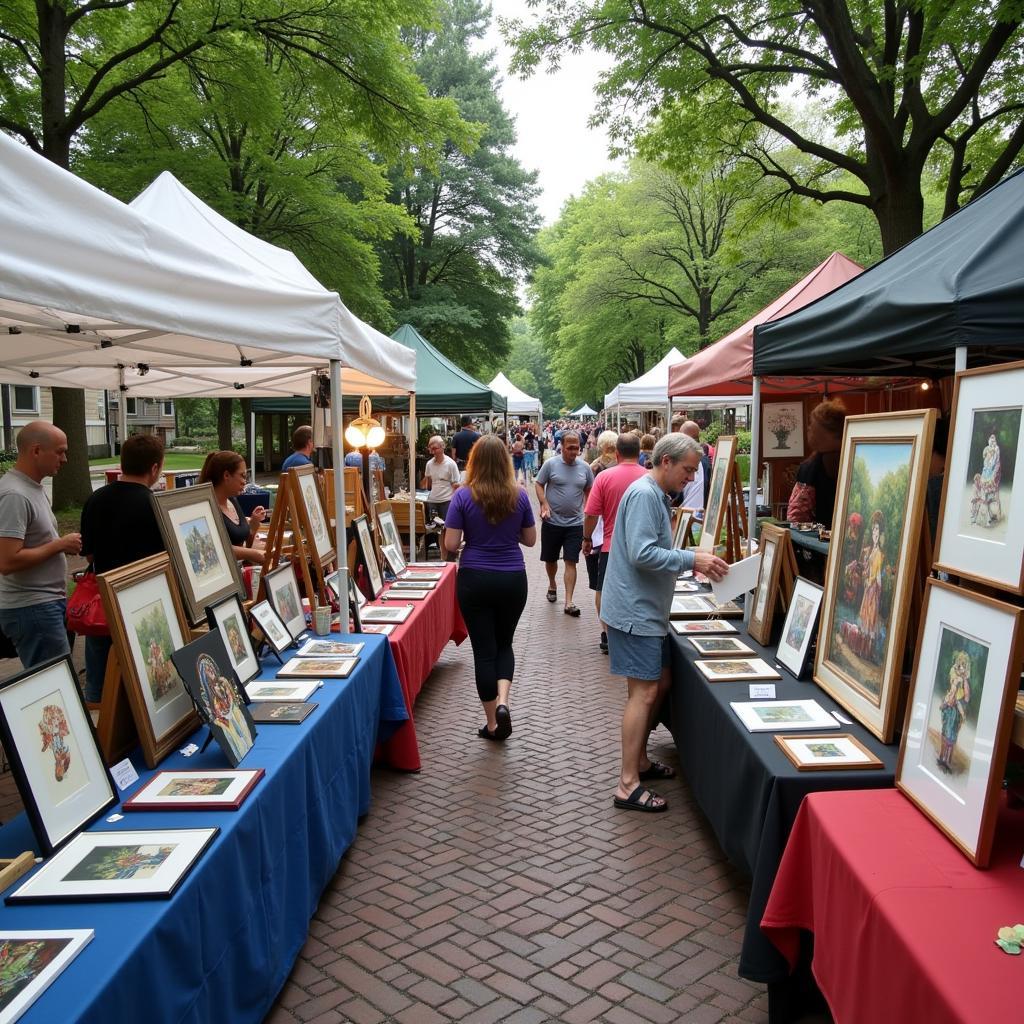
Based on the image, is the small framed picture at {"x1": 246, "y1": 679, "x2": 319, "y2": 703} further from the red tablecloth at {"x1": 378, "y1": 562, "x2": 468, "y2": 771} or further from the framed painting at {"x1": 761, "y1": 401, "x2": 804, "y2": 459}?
the framed painting at {"x1": 761, "y1": 401, "x2": 804, "y2": 459}

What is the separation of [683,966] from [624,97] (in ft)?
39.4

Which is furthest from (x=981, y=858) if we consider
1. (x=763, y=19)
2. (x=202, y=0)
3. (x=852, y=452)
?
(x=202, y=0)

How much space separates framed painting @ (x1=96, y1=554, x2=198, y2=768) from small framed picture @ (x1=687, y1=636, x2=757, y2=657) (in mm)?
2466

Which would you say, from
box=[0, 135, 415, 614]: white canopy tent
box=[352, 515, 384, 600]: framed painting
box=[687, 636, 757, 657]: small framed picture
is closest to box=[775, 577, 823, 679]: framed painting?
box=[687, 636, 757, 657]: small framed picture

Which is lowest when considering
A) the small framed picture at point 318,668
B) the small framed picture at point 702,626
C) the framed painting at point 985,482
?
the small framed picture at point 318,668

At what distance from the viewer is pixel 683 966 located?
2.97 metres

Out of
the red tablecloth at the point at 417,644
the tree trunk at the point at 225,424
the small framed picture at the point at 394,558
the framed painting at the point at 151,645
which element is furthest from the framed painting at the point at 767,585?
the tree trunk at the point at 225,424

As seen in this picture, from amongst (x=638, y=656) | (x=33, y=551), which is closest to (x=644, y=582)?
(x=638, y=656)

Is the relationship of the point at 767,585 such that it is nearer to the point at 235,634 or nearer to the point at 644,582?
the point at 644,582

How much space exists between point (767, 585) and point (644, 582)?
760mm

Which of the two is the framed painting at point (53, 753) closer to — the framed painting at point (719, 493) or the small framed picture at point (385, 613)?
the small framed picture at point (385, 613)

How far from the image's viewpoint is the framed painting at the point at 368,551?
586 centimetres

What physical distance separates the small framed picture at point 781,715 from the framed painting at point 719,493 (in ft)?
6.87

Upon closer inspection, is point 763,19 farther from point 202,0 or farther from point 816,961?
point 816,961
